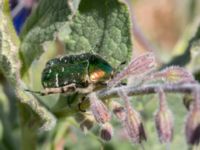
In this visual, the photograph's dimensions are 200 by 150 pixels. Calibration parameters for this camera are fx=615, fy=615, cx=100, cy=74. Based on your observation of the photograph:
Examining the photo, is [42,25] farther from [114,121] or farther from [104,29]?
[114,121]

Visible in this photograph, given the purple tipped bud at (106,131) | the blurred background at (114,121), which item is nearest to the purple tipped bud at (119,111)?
the purple tipped bud at (106,131)

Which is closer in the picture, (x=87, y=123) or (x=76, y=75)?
(x=76, y=75)

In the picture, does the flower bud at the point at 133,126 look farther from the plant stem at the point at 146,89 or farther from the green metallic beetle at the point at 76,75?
the green metallic beetle at the point at 76,75

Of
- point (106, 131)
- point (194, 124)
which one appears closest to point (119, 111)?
point (106, 131)

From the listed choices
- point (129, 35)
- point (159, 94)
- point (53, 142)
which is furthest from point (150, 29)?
point (159, 94)

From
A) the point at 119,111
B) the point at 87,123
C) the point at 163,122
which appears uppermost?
the point at 163,122

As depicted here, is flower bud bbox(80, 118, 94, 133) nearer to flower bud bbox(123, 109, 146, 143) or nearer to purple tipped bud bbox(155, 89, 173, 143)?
flower bud bbox(123, 109, 146, 143)

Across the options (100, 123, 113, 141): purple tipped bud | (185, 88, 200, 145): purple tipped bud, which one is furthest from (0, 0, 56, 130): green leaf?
(185, 88, 200, 145): purple tipped bud
